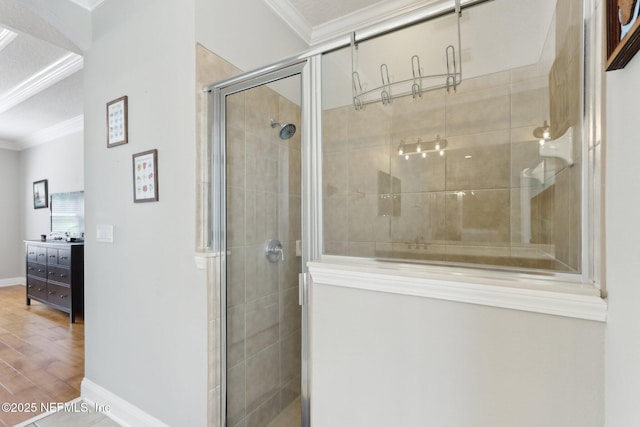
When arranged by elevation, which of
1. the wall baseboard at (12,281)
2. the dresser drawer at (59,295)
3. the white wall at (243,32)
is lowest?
the wall baseboard at (12,281)

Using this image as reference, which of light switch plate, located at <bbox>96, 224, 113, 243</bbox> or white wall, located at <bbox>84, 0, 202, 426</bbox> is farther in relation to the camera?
light switch plate, located at <bbox>96, 224, 113, 243</bbox>

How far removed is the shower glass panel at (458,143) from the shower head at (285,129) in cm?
23

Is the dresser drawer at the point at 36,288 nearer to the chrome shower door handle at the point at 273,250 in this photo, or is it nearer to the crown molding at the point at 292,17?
the chrome shower door handle at the point at 273,250

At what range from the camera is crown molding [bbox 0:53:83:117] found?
270 cm

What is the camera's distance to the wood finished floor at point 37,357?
6.61 ft

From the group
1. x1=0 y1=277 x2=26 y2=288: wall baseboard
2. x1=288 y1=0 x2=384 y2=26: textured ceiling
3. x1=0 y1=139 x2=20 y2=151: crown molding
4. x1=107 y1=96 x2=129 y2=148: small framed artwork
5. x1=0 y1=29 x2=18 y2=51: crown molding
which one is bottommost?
x1=0 y1=277 x2=26 y2=288: wall baseboard

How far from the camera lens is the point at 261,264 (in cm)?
163

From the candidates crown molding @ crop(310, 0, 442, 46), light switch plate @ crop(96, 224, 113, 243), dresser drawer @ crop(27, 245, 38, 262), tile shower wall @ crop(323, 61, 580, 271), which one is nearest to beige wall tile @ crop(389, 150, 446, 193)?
tile shower wall @ crop(323, 61, 580, 271)

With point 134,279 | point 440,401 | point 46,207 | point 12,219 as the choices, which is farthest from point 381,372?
point 12,219

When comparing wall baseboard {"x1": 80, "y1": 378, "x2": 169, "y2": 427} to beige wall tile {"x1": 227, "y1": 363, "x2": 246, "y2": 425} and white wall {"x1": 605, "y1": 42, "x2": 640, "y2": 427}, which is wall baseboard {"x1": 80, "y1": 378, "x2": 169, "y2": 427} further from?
white wall {"x1": 605, "y1": 42, "x2": 640, "y2": 427}

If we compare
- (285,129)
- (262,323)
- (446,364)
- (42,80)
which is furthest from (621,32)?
(42,80)

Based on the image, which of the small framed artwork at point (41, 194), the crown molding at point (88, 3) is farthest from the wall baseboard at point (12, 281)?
the crown molding at point (88, 3)

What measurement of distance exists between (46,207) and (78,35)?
4479 millimetres

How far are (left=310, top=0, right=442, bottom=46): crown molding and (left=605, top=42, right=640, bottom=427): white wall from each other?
63.1 inches
